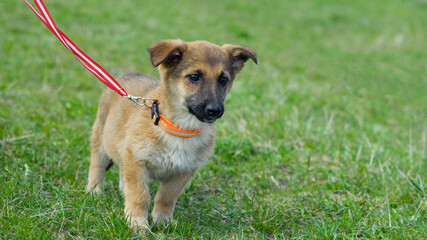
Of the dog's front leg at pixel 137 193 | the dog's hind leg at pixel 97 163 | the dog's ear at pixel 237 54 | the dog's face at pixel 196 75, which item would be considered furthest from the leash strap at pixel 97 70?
the dog's hind leg at pixel 97 163

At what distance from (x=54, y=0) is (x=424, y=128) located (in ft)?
32.3

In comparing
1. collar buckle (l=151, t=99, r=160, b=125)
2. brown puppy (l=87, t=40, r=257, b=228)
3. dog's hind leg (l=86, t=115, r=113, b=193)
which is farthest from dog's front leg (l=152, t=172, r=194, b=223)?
dog's hind leg (l=86, t=115, r=113, b=193)

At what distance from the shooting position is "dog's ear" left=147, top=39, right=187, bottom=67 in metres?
3.79

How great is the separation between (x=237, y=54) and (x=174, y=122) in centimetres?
97

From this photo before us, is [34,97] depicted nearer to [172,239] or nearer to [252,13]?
[172,239]

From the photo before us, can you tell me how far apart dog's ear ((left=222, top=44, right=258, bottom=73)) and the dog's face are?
16 mm

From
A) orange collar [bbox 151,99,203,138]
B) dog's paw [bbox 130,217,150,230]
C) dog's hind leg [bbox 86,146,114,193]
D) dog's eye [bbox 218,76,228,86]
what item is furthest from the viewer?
dog's hind leg [bbox 86,146,114,193]

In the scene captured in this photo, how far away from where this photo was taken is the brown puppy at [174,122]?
3989 millimetres

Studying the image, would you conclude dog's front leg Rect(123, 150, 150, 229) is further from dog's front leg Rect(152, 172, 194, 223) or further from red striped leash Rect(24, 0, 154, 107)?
red striped leash Rect(24, 0, 154, 107)

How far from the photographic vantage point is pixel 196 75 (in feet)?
13.4

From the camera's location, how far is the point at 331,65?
38.5 ft

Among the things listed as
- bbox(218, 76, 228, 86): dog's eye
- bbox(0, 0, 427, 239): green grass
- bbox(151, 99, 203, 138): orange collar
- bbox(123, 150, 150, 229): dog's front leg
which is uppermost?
bbox(218, 76, 228, 86): dog's eye

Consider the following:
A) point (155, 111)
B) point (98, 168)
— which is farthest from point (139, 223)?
point (98, 168)

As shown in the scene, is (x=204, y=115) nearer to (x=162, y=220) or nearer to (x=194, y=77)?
(x=194, y=77)
